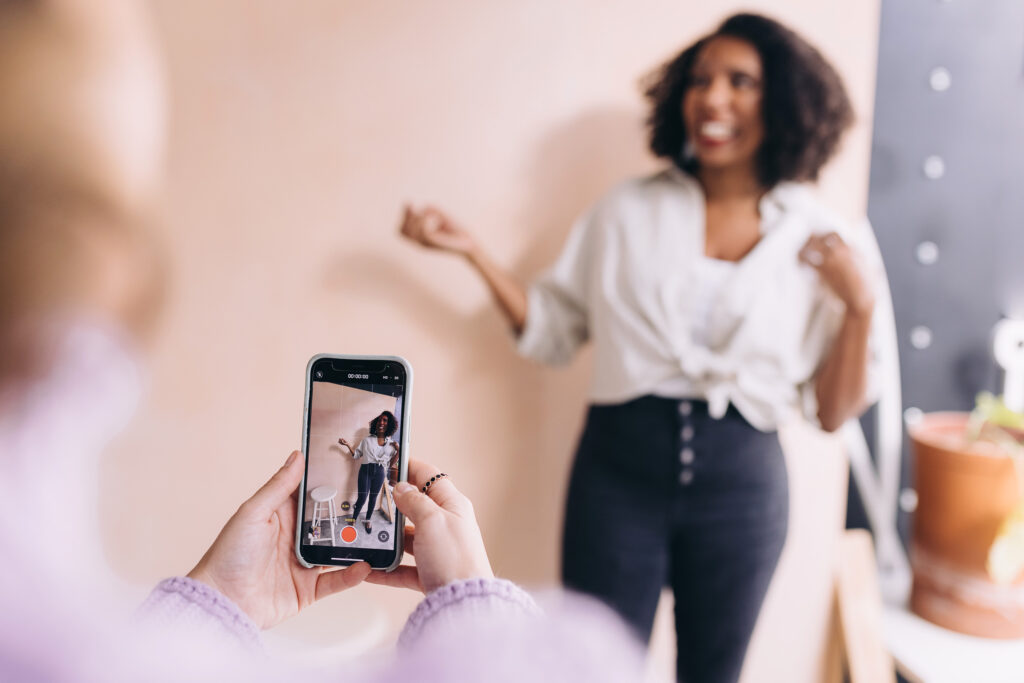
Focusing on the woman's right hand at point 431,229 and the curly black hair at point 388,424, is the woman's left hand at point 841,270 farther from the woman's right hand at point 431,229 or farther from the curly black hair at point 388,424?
the curly black hair at point 388,424

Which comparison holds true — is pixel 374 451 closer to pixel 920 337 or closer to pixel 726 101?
pixel 726 101

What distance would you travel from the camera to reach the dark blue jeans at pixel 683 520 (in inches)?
24.6

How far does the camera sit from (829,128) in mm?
634

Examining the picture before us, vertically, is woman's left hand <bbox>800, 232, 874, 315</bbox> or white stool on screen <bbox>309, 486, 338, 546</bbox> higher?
woman's left hand <bbox>800, 232, 874, 315</bbox>

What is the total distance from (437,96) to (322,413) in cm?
38

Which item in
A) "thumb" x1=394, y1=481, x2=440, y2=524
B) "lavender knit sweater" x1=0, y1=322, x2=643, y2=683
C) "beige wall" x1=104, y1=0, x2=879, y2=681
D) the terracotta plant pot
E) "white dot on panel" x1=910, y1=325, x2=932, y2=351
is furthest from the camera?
"white dot on panel" x1=910, y1=325, x2=932, y2=351

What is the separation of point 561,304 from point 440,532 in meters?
0.45

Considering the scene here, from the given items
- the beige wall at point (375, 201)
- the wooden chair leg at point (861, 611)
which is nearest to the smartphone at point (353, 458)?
the beige wall at point (375, 201)

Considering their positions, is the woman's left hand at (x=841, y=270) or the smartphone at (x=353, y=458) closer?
the smartphone at (x=353, y=458)

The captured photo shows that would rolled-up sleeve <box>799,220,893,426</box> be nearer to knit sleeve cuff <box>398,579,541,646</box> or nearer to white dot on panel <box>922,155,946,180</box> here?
white dot on panel <box>922,155,946,180</box>

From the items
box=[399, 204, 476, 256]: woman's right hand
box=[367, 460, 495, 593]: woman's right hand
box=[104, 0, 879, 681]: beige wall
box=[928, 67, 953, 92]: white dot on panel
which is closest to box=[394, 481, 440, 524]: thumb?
box=[367, 460, 495, 593]: woman's right hand

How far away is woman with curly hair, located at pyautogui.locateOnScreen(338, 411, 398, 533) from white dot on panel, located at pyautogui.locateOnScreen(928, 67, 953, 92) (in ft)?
2.27

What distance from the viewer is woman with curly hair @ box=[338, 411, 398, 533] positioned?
0.94 feet

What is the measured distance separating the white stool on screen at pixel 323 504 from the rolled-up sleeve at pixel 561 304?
0.38m
